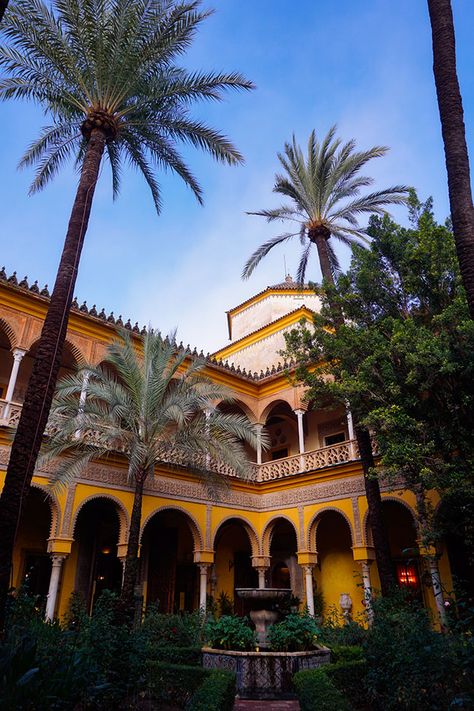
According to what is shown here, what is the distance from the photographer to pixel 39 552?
14352mm

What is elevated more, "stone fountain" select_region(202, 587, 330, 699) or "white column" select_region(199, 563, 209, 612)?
"white column" select_region(199, 563, 209, 612)

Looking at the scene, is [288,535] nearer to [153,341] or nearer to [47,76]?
[153,341]

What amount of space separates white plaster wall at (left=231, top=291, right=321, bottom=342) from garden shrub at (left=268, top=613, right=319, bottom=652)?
16.1 metres

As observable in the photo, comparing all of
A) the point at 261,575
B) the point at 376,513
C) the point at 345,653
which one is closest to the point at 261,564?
the point at 261,575

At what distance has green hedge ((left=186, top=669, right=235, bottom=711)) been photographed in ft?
19.0

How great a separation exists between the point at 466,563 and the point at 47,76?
14.5m

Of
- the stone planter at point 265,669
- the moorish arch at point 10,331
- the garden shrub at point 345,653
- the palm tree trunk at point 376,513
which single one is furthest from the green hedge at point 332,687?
the moorish arch at point 10,331

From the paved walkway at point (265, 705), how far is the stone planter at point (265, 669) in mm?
162

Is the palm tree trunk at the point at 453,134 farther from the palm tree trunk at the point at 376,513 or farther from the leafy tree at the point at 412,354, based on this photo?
the palm tree trunk at the point at 376,513

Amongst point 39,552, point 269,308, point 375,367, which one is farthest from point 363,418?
point 269,308

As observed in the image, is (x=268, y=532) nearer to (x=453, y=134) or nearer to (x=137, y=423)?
(x=137, y=423)

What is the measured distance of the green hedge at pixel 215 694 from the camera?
228 inches

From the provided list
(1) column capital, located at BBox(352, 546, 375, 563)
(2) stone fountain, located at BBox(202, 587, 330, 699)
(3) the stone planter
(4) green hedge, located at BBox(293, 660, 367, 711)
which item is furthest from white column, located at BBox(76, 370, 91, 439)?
(1) column capital, located at BBox(352, 546, 375, 563)

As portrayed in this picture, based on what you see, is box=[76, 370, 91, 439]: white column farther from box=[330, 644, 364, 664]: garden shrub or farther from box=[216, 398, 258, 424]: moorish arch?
box=[330, 644, 364, 664]: garden shrub
